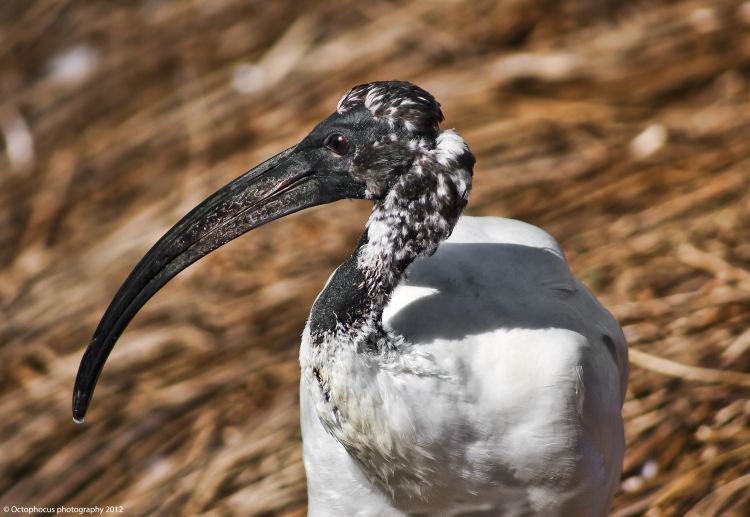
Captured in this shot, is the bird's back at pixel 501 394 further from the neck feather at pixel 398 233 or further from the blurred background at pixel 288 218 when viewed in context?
the blurred background at pixel 288 218

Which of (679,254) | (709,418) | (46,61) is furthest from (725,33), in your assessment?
(46,61)

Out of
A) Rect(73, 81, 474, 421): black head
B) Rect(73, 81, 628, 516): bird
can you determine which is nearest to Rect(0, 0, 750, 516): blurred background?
Rect(73, 81, 628, 516): bird

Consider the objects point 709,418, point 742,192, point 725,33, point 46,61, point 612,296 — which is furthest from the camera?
point 46,61

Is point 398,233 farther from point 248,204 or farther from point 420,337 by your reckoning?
point 248,204

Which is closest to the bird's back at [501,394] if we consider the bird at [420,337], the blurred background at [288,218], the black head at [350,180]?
Result: the bird at [420,337]

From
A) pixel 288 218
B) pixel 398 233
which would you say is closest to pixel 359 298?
pixel 398 233

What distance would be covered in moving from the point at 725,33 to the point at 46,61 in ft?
11.1

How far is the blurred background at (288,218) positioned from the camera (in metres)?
4.00

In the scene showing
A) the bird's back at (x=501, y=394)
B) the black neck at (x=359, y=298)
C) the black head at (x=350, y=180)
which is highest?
the black head at (x=350, y=180)

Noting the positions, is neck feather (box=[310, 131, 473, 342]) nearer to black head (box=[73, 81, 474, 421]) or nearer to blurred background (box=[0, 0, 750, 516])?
black head (box=[73, 81, 474, 421])

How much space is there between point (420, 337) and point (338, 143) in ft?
1.53

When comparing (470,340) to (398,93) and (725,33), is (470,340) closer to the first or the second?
(398,93)

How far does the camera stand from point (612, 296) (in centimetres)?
432

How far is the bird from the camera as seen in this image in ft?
8.04
